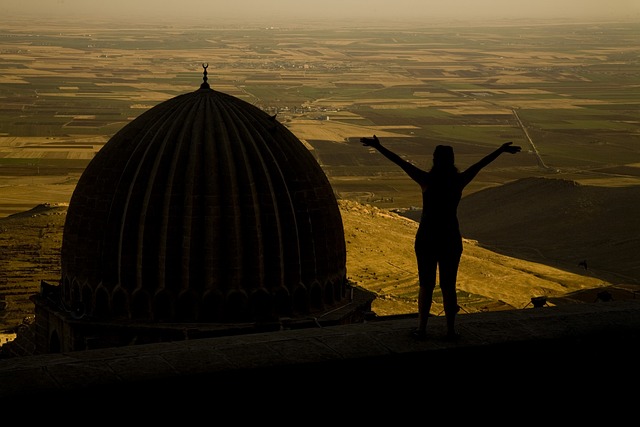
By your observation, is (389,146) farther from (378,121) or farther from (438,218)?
(438,218)

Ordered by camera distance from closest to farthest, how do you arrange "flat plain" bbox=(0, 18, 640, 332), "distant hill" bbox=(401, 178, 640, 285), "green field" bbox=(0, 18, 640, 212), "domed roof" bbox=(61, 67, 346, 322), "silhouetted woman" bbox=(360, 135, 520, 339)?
1. "silhouetted woman" bbox=(360, 135, 520, 339)
2. "domed roof" bbox=(61, 67, 346, 322)
3. "flat plain" bbox=(0, 18, 640, 332)
4. "distant hill" bbox=(401, 178, 640, 285)
5. "green field" bbox=(0, 18, 640, 212)

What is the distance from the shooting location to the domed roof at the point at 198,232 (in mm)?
17016

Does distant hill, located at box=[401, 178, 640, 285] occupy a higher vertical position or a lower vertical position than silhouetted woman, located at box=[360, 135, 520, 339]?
lower

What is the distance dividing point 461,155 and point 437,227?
99542mm

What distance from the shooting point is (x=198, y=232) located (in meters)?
17.0


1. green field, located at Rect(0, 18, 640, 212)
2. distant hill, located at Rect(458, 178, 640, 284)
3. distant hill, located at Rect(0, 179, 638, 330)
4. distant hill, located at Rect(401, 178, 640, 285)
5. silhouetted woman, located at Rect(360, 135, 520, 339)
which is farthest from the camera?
green field, located at Rect(0, 18, 640, 212)

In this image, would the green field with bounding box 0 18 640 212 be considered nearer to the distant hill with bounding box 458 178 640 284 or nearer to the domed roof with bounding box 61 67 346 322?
the distant hill with bounding box 458 178 640 284

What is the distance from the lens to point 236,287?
17094mm

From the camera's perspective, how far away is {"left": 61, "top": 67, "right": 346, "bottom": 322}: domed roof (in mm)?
17016

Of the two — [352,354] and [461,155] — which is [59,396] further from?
[461,155]

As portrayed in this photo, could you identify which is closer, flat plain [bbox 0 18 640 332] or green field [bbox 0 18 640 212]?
flat plain [bbox 0 18 640 332]

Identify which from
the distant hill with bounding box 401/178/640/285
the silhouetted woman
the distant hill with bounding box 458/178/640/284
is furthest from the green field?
the silhouetted woman

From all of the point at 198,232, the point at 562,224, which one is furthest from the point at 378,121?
the point at 198,232

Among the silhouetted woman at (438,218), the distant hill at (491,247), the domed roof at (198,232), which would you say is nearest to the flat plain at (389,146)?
the distant hill at (491,247)
